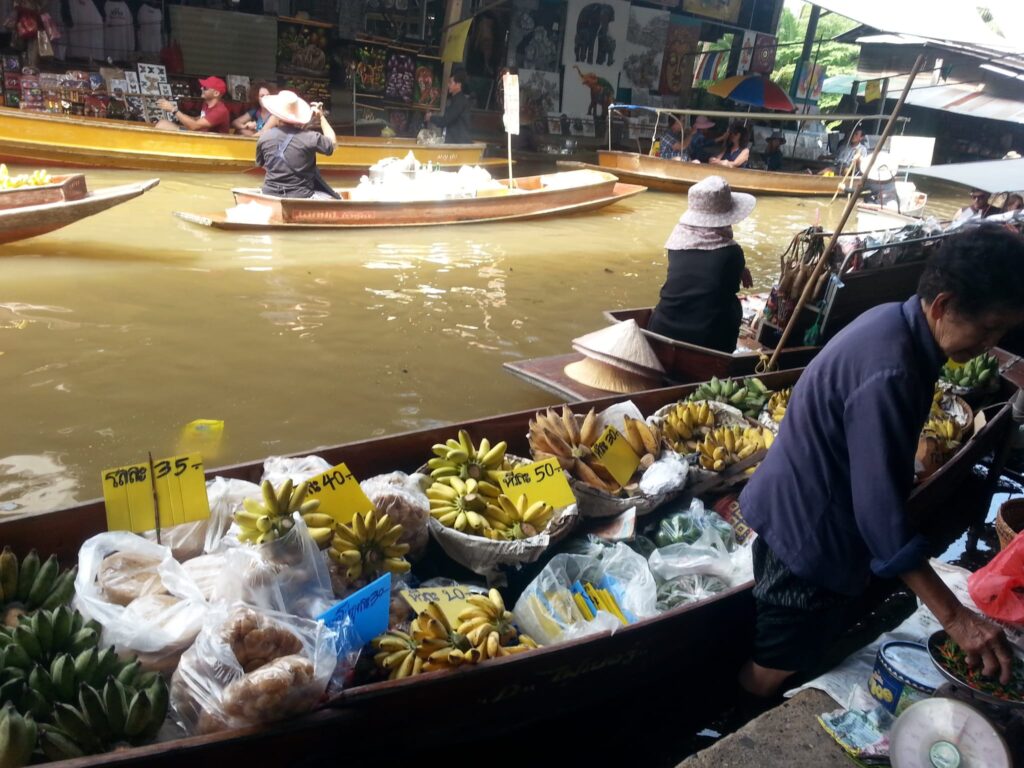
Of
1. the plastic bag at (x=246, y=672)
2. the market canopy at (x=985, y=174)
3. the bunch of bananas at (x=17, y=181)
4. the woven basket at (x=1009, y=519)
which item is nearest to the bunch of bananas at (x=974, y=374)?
the woven basket at (x=1009, y=519)

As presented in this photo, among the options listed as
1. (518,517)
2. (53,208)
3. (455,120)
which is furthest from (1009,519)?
(455,120)

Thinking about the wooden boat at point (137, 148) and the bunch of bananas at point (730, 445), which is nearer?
the bunch of bananas at point (730, 445)

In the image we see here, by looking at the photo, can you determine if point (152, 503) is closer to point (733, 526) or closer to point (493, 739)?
point (493, 739)

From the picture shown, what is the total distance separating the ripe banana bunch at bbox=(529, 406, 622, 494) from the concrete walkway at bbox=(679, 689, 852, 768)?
49.1 inches

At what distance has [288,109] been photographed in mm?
8188

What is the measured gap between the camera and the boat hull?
1497cm

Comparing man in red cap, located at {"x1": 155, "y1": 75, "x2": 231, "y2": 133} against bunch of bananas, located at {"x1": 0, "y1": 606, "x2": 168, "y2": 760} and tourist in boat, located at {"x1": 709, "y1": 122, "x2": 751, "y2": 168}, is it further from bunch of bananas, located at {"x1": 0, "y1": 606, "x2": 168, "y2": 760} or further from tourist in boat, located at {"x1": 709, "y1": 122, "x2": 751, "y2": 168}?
bunch of bananas, located at {"x1": 0, "y1": 606, "x2": 168, "y2": 760}

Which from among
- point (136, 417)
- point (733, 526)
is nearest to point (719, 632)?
point (733, 526)

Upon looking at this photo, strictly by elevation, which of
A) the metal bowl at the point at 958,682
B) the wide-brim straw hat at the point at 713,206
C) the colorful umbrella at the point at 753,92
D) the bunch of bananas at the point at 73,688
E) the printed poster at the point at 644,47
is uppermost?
the printed poster at the point at 644,47

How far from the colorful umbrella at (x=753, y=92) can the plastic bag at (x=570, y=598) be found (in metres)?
16.0

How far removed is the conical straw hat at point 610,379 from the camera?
4770 mm

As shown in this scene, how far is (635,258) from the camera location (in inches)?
404

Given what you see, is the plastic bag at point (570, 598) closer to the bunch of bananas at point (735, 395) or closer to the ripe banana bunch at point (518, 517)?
the ripe banana bunch at point (518, 517)

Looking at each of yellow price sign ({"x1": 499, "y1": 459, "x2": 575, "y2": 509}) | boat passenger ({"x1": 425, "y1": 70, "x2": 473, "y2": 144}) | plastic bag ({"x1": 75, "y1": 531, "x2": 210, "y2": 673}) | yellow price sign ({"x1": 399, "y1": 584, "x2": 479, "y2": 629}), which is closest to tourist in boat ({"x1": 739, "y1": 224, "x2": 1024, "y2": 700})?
yellow price sign ({"x1": 499, "y1": 459, "x2": 575, "y2": 509})
